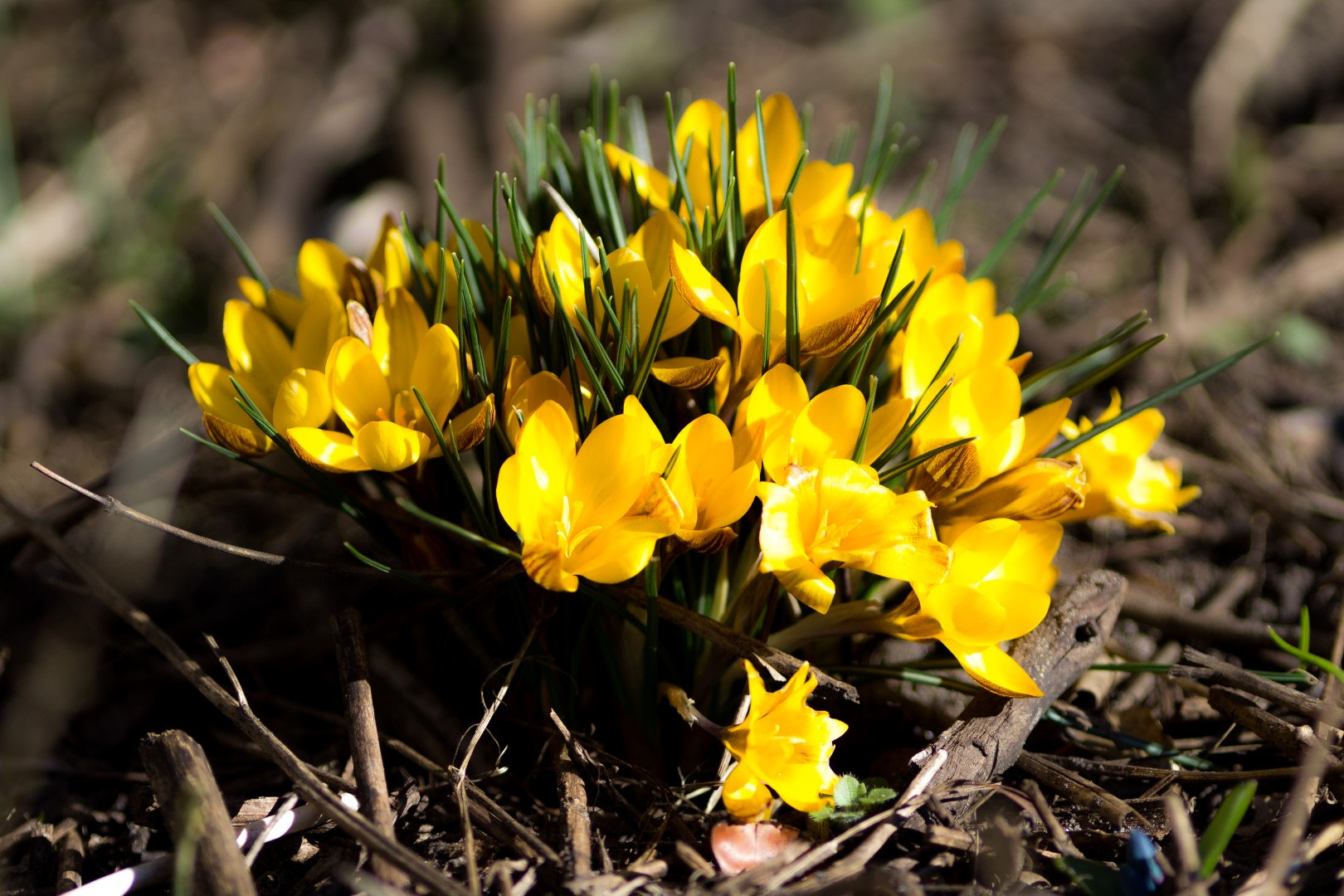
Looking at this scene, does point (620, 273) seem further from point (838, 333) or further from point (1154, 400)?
point (1154, 400)

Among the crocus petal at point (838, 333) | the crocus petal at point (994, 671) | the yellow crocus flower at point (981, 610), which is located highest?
the crocus petal at point (838, 333)

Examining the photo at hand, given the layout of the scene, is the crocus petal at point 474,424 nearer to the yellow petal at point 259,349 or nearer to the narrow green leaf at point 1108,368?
the yellow petal at point 259,349

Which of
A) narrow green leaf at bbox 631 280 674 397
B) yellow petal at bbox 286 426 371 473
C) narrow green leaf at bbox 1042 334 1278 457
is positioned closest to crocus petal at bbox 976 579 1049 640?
narrow green leaf at bbox 1042 334 1278 457

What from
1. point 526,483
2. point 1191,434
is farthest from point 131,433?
point 1191,434

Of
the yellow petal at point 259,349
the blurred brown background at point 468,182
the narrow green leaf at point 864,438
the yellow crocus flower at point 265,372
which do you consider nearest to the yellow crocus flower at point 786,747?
the narrow green leaf at point 864,438

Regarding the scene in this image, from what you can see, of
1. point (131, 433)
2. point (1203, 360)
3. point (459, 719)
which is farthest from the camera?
point (131, 433)

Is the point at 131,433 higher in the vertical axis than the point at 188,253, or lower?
lower

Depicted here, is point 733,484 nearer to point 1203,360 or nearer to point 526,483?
point 526,483
